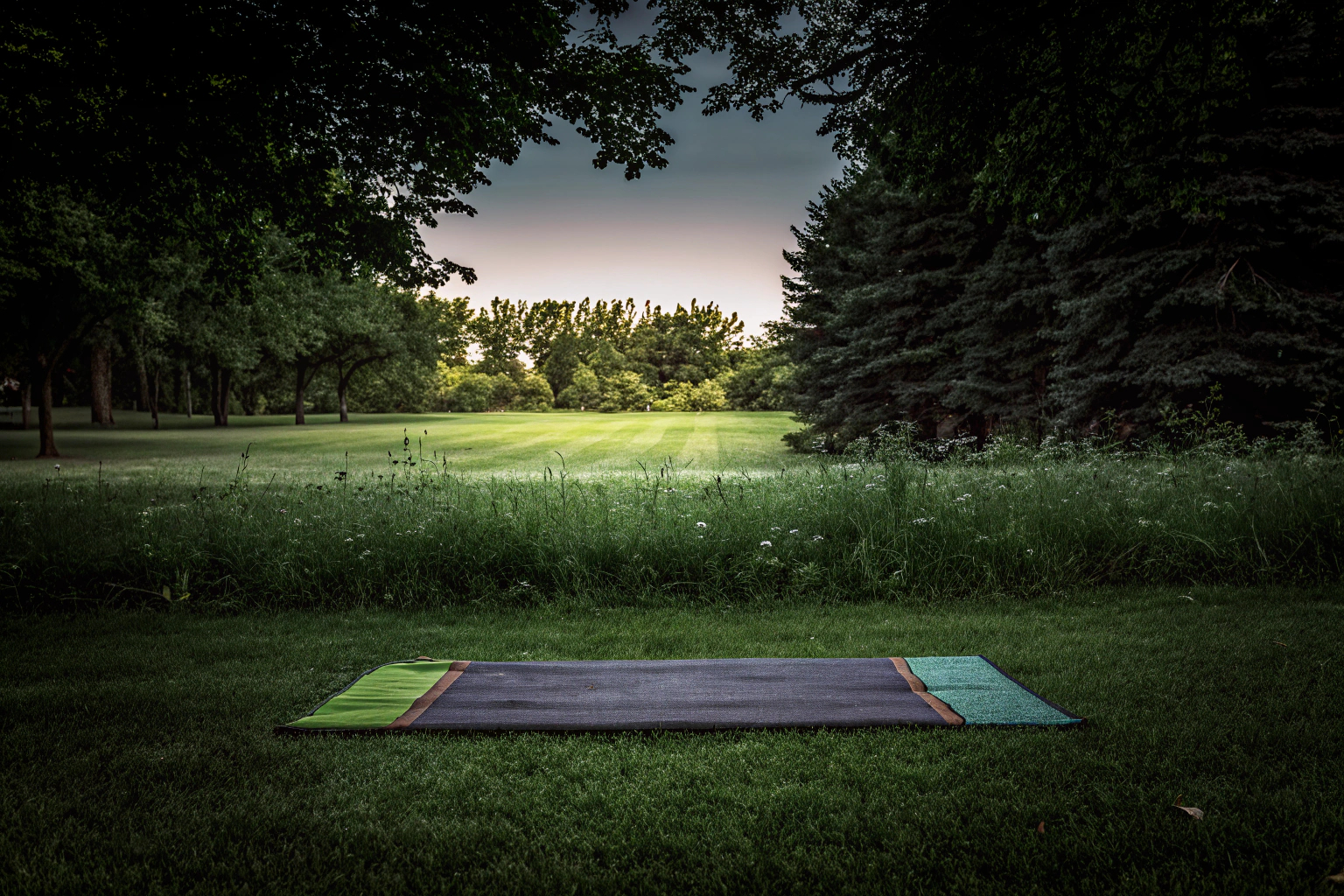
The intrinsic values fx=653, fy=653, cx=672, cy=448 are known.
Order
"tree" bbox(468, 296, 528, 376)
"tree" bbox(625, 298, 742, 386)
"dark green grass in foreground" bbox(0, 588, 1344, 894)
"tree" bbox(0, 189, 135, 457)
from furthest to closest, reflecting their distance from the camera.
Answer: "tree" bbox(468, 296, 528, 376) < "tree" bbox(625, 298, 742, 386) < "tree" bbox(0, 189, 135, 457) < "dark green grass in foreground" bbox(0, 588, 1344, 894)

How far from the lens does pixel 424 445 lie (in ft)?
82.1

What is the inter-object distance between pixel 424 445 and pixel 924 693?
24.4 meters

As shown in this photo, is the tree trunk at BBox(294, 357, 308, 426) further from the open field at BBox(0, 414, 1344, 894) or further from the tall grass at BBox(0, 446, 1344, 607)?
the tall grass at BBox(0, 446, 1344, 607)

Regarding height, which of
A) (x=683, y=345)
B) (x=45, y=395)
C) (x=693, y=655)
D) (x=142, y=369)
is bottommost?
(x=693, y=655)

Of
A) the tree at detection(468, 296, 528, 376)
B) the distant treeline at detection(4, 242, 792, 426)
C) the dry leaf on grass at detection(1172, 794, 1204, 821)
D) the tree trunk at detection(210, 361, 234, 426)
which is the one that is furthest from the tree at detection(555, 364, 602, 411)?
the dry leaf on grass at detection(1172, 794, 1204, 821)

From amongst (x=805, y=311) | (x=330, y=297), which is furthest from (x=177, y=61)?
(x=330, y=297)

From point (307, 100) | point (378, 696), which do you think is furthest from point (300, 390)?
point (378, 696)

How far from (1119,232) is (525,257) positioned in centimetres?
1174

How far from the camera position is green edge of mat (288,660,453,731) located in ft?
9.45

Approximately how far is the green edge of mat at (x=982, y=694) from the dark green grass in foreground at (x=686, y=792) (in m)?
0.12

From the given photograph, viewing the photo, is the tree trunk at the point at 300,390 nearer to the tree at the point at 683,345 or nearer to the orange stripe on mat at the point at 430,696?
the tree at the point at 683,345

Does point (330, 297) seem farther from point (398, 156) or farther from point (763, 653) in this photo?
point (763, 653)

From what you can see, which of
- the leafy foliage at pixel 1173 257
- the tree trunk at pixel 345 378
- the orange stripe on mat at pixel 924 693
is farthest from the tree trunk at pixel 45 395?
the orange stripe on mat at pixel 924 693

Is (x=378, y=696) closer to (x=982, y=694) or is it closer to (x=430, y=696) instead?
(x=430, y=696)
